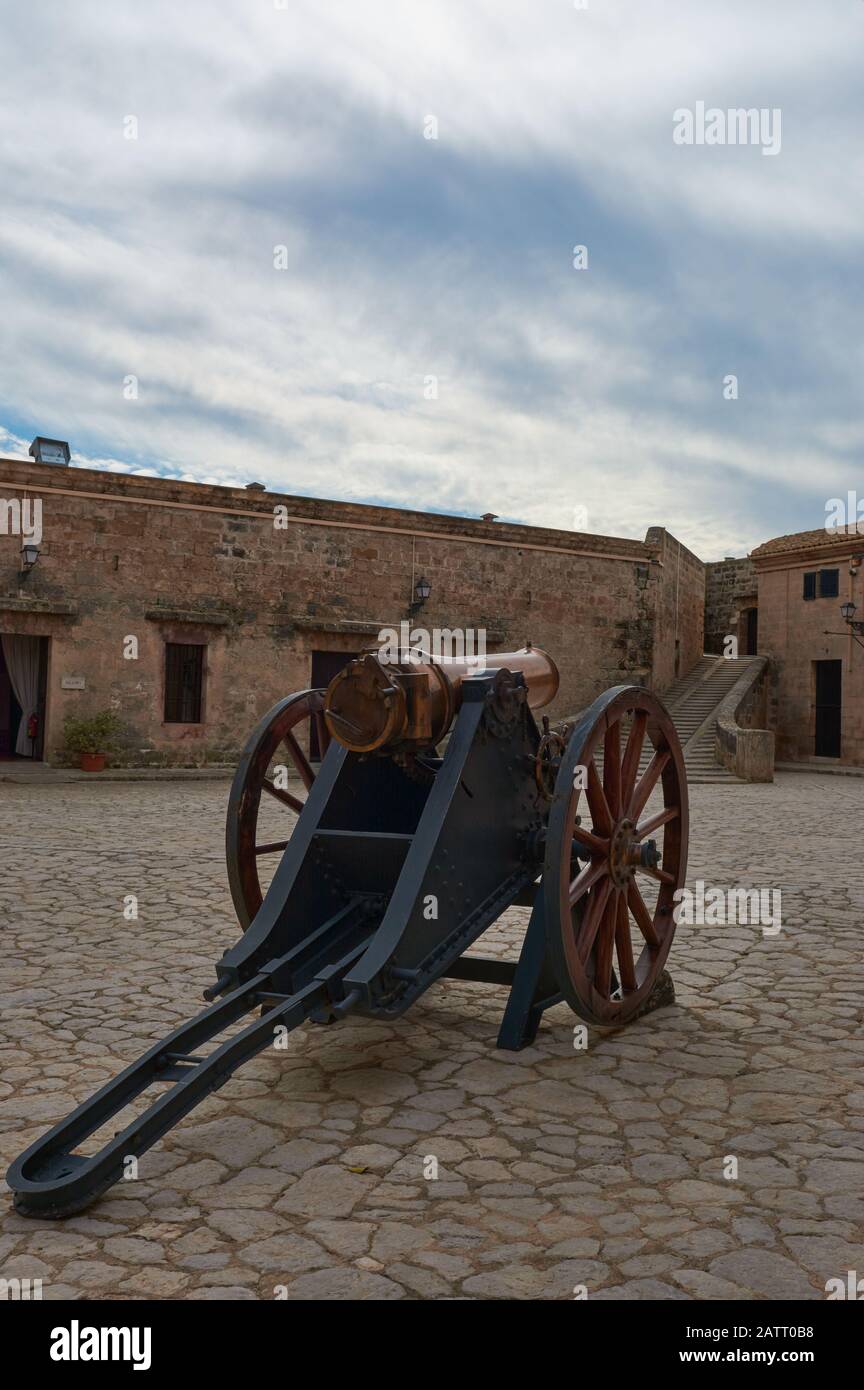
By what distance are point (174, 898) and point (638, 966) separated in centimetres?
322

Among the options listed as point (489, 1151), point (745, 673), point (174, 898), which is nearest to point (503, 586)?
point (745, 673)

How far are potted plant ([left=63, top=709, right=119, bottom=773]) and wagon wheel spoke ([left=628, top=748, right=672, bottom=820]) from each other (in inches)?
504

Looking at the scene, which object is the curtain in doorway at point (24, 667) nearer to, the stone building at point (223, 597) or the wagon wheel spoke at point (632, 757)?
the stone building at point (223, 597)

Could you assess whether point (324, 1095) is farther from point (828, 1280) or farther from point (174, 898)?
point (174, 898)

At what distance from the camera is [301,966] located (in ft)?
12.3

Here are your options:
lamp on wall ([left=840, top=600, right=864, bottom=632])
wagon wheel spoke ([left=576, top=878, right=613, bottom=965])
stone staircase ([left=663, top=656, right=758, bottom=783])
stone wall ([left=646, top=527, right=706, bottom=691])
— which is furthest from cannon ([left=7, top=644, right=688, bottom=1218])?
stone wall ([left=646, top=527, right=706, bottom=691])

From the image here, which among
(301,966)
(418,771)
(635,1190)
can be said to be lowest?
(635,1190)

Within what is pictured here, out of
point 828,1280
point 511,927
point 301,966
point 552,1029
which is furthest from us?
point 511,927

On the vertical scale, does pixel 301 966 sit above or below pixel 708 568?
below

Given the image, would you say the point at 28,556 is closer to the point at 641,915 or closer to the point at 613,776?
the point at 613,776

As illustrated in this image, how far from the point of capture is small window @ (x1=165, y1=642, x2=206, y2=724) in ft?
56.4

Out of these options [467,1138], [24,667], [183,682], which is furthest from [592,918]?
[24,667]

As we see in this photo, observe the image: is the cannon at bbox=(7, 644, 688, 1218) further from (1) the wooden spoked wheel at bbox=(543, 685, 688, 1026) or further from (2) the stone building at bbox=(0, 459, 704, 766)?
(2) the stone building at bbox=(0, 459, 704, 766)

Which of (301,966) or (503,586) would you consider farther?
(503,586)
